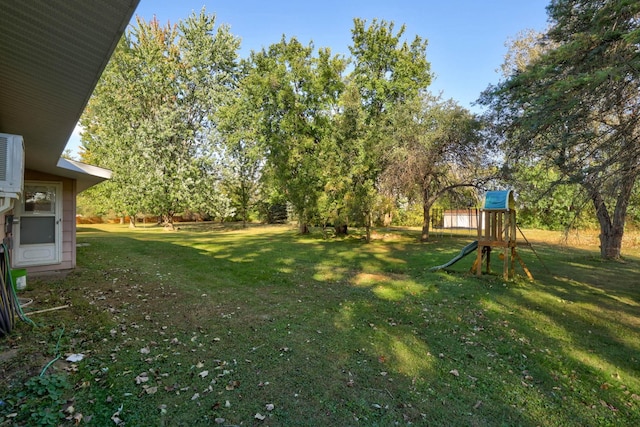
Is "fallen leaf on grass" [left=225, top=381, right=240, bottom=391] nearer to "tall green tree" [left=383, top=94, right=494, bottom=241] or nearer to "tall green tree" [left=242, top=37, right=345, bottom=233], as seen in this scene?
"tall green tree" [left=383, top=94, right=494, bottom=241]

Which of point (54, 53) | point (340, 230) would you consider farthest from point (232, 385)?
point (340, 230)

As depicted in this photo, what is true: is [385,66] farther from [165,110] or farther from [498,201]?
[498,201]

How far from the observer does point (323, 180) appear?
14.7 meters

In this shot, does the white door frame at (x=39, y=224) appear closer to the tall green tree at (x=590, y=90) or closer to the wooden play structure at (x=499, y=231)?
the tall green tree at (x=590, y=90)

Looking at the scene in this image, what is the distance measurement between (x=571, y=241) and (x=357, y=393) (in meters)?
17.6

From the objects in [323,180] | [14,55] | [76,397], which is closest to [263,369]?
[76,397]

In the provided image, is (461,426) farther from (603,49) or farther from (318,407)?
(603,49)

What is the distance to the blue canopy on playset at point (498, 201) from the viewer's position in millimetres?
7977

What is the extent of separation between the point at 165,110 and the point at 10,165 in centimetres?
1784

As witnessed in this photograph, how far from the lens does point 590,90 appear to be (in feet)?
15.1

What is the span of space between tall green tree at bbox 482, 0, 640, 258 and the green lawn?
7.92ft

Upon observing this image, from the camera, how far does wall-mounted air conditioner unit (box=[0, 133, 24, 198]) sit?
10.5 feet

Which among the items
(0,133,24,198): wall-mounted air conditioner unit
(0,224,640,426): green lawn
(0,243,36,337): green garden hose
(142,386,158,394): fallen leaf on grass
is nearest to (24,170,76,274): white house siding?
(0,224,640,426): green lawn

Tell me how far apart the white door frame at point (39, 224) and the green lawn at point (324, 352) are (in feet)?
2.72
